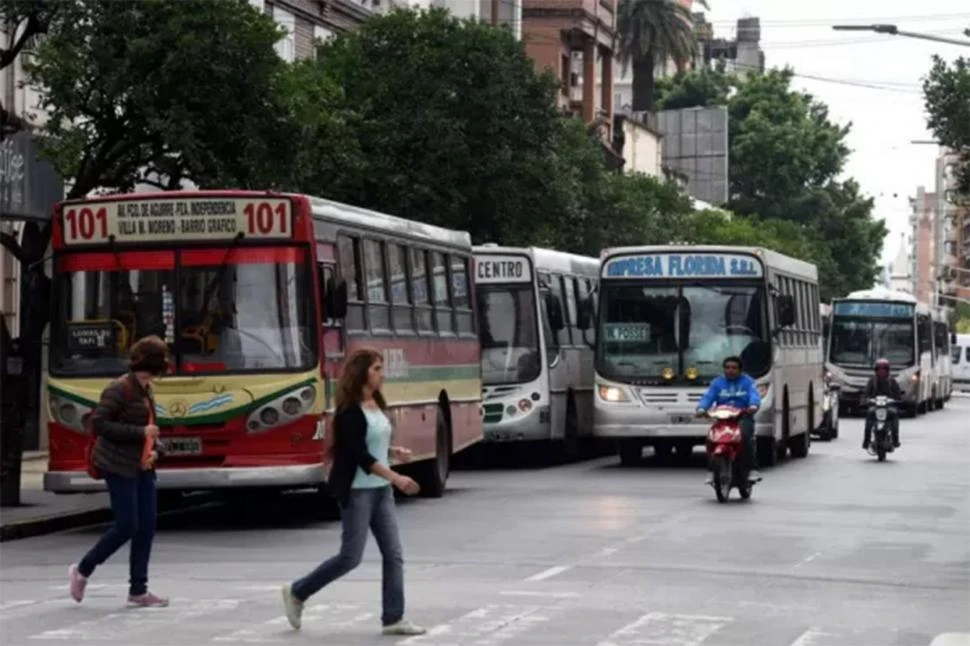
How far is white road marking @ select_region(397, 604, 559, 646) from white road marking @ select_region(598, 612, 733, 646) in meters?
0.57

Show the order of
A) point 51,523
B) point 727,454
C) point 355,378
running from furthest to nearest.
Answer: point 727,454 < point 51,523 < point 355,378

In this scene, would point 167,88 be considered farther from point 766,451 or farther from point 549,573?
point 766,451

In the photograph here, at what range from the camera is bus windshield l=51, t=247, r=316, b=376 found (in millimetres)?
22703

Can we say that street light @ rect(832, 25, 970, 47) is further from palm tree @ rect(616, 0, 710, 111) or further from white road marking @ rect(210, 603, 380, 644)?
palm tree @ rect(616, 0, 710, 111)

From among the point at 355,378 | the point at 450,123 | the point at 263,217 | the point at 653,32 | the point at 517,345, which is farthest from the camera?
the point at 653,32

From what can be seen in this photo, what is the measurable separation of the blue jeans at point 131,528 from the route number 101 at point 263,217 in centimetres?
701

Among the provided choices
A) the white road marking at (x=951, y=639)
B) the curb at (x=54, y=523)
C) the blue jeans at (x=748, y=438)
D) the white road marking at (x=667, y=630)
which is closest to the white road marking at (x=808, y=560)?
the white road marking at (x=667, y=630)

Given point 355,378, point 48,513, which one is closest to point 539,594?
point 355,378

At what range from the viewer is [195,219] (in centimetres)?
2284

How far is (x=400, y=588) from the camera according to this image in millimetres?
14250

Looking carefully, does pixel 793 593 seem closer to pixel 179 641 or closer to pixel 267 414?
pixel 179 641

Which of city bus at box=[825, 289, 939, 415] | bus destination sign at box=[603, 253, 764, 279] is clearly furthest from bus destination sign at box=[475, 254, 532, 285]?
city bus at box=[825, 289, 939, 415]

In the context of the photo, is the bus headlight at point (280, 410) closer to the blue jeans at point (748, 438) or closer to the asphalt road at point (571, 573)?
the asphalt road at point (571, 573)

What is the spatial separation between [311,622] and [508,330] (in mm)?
20485
